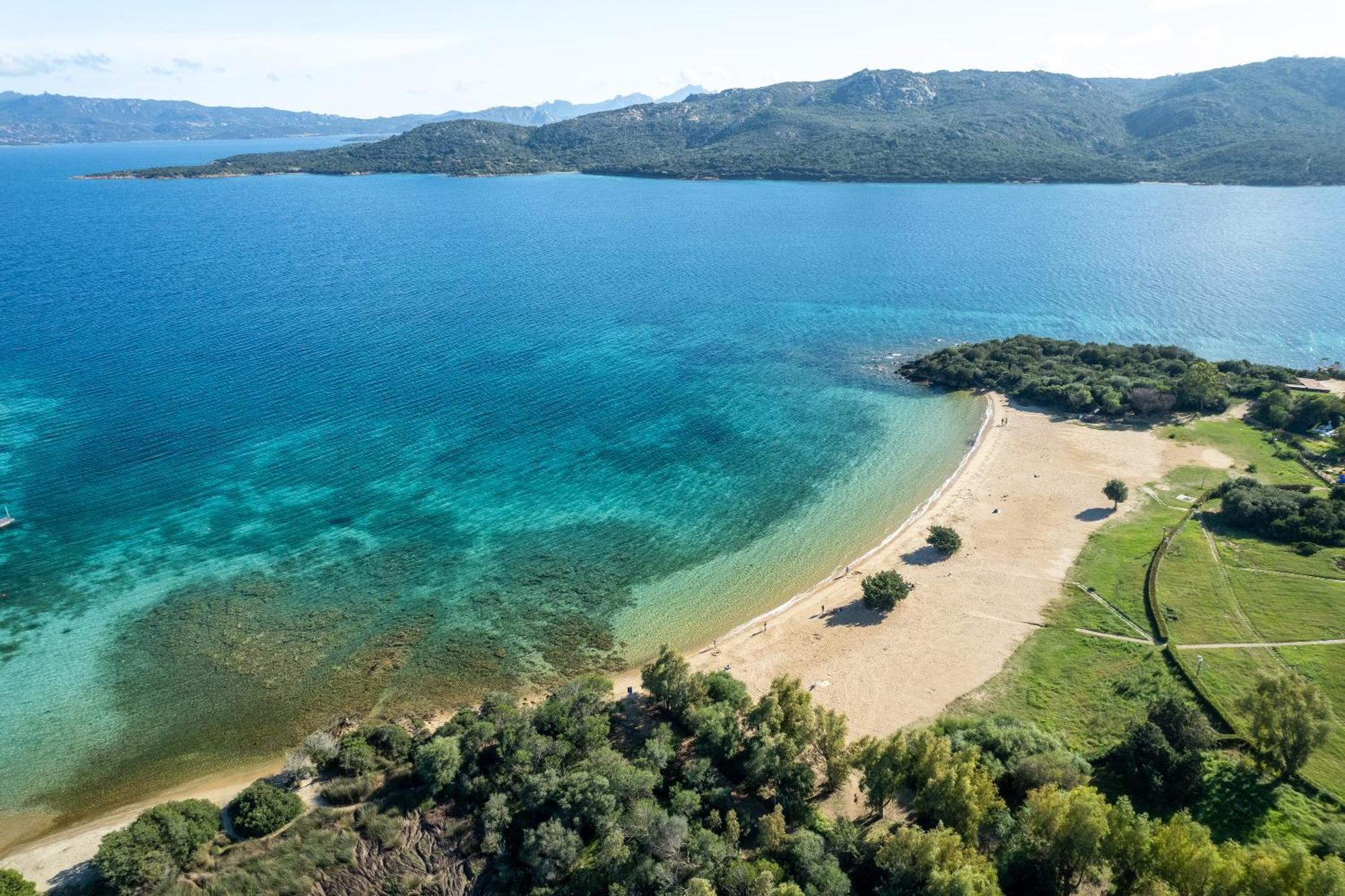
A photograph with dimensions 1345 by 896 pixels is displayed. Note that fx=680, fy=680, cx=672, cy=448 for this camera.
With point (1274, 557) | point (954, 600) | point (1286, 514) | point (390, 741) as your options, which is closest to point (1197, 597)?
point (1274, 557)

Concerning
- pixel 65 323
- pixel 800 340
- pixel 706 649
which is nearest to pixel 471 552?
pixel 706 649

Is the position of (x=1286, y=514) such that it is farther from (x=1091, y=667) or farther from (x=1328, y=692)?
(x=1091, y=667)

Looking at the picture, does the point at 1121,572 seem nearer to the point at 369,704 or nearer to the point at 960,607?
the point at 960,607

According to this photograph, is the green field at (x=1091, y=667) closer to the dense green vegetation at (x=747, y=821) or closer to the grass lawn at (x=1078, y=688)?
the grass lawn at (x=1078, y=688)

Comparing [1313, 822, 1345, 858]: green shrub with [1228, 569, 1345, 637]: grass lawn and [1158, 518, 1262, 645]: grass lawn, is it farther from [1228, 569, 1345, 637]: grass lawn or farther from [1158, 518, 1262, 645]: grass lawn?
[1228, 569, 1345, 637]: grass lawn

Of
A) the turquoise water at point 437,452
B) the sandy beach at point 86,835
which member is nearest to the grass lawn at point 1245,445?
the turquoise water at point 437,452

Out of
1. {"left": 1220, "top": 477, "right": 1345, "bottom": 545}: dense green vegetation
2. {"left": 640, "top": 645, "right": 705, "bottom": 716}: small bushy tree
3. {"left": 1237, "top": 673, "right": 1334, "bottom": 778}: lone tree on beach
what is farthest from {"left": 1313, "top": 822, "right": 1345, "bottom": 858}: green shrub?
{"left": 1220, "top": 477, "right": 1345, "bottom": 545}: dense green vegetation
